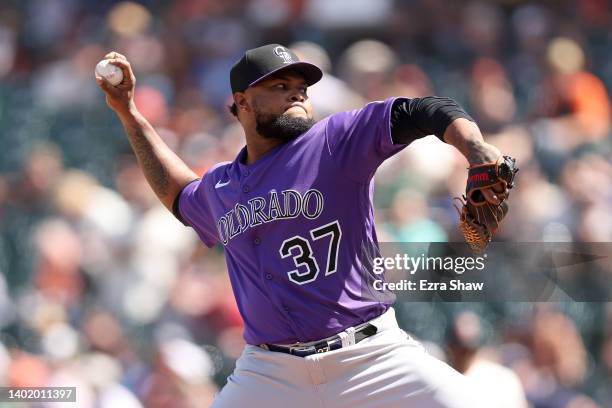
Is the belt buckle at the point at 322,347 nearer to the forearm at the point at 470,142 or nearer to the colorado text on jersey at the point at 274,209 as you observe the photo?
the colorado text on jersey at the point at 274,209

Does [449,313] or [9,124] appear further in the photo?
[9,124]

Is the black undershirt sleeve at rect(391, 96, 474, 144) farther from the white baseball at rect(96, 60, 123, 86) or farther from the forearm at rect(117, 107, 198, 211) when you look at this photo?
the white baseball at rect(96, 60, 123, 86)

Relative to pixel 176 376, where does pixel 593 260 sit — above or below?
above

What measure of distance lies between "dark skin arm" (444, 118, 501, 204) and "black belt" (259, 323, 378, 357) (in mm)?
733

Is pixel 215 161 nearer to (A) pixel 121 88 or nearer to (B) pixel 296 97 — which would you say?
(A) pixel 121 88

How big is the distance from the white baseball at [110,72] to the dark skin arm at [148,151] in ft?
0.08

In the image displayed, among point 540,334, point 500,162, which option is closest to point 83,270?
point 540,334

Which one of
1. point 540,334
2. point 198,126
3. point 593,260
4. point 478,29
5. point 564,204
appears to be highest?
point 478,29

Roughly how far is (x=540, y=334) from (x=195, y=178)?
2062mm

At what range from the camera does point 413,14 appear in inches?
192

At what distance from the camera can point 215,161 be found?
5039mm

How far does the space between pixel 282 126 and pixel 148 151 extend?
0.69 meters

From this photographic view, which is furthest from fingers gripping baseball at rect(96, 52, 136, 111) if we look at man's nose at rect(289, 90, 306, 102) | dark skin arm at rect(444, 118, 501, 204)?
dark skin arm at rect(444, 118, 501, 204)

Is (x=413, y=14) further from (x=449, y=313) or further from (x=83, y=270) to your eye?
(x=83, y=270)
